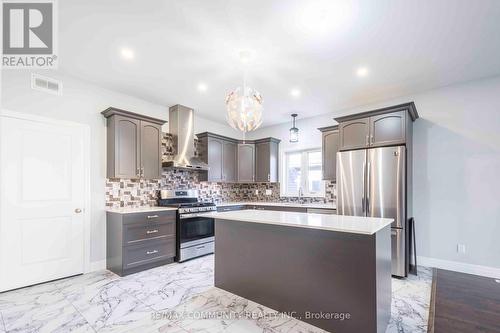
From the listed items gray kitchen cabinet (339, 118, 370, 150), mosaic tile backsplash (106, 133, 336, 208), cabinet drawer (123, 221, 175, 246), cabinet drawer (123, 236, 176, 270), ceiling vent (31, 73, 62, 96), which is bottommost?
cabinet drawer (123, 236, 176, 270)

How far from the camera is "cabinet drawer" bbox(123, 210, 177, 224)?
136 inches

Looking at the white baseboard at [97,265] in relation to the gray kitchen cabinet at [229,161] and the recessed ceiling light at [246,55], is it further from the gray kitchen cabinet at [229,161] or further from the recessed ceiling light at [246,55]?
the recessed ceiling light at [246,55]

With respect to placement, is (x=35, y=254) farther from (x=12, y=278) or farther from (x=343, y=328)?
(x=343, y=328)

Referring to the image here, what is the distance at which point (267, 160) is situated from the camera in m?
5.64

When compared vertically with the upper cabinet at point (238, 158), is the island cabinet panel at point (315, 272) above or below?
below

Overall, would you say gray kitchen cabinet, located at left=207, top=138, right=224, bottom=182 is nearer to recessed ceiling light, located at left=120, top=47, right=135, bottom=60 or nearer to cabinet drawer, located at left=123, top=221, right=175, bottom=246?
cabinet drawer, located at left=123, top=221, right=175, bottom=246

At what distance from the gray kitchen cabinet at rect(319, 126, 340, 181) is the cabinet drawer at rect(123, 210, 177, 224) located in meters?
2.81

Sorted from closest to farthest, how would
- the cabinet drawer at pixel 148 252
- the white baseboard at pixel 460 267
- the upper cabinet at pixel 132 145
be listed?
Result: 1. the white baseboard at pixel 460 267
2. the cabinet drawer at pixel 148 252
3. the upper cabinet at pixel 132 145

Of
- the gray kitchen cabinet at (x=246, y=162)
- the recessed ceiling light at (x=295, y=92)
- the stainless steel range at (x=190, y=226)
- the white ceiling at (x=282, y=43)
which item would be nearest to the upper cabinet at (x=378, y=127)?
the white ceiling at (x=282, y=43)

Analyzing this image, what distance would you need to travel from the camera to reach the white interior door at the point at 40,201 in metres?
2.92

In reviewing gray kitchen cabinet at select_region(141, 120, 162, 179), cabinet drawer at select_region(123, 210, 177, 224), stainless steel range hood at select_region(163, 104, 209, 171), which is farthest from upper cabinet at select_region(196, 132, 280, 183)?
cabinet drawer at select_region(123, 210, 177, 224)

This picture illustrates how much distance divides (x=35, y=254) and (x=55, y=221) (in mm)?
431

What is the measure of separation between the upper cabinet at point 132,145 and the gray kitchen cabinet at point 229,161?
1.63 meters

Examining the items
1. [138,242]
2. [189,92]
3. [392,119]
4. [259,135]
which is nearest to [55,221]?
[138,242]
